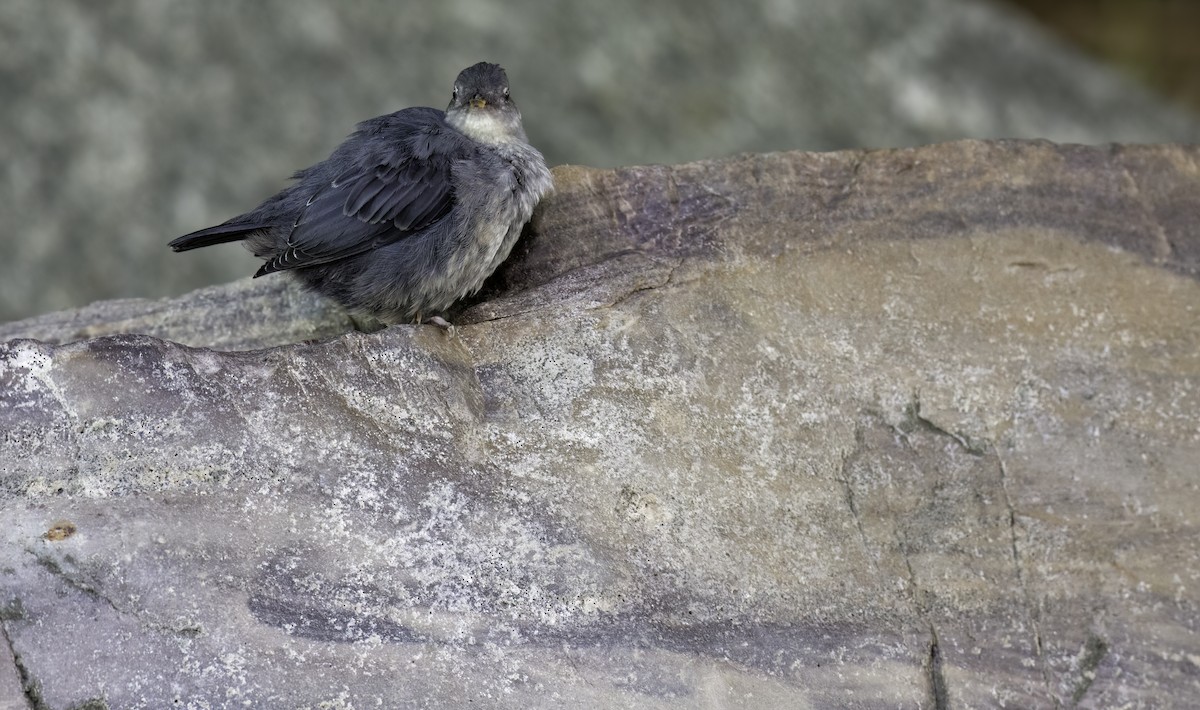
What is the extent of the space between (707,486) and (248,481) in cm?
98

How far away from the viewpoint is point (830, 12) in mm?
5891

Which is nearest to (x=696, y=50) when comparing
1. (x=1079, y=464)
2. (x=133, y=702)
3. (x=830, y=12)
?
(x=830, y=12)

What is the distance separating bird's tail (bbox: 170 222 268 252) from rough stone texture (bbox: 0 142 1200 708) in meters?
0.48

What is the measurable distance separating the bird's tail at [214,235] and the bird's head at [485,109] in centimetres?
61

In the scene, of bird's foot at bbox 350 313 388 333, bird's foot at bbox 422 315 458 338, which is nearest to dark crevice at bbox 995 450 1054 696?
bird's foot at bbox 422 315 458 338

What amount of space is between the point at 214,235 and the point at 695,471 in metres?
1.32

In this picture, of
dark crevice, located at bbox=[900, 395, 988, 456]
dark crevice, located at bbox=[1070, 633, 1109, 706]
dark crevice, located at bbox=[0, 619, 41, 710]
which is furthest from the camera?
dark crevice, located at bbox=[900, 395, 988, 456]

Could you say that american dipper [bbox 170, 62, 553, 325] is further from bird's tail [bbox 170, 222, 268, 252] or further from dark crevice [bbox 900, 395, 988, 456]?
dark crevice [bbox 900, 395, 988, 456]

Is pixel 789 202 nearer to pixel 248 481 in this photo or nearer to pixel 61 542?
pixel 248 481

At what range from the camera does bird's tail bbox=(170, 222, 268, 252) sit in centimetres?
306

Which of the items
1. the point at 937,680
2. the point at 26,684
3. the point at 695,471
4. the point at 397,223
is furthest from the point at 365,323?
the point at 937,680

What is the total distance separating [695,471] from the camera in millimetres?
2779

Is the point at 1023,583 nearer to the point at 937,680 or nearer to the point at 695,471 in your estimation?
the point at 937,680

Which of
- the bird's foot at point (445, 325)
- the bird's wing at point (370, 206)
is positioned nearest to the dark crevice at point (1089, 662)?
the bird's foot at point (445, 325)
